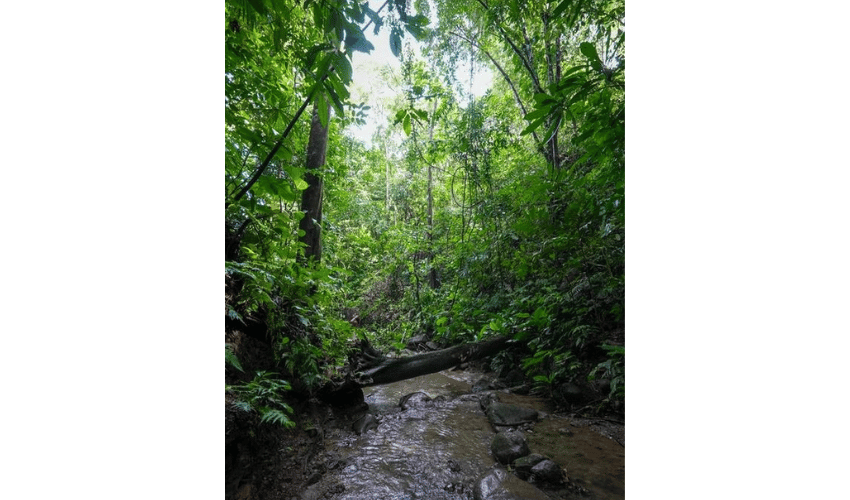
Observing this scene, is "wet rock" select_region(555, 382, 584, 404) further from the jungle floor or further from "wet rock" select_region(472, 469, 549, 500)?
"wet rock" select_region(472, 469, 549, 500)

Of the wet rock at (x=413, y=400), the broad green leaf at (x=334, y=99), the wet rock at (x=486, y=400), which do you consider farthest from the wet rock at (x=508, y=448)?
the broad green leaf at (x=334, y=99)

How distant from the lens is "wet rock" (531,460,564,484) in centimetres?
149

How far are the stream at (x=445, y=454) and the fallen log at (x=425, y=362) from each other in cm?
20

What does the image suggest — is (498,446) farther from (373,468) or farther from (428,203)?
(428,203)

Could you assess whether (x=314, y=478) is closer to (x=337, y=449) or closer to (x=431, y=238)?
(x=337, y=449)

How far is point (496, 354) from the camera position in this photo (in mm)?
3566

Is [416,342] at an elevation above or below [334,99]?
below

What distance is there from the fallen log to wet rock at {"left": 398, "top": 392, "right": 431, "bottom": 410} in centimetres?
31

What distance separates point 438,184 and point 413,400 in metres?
2.23

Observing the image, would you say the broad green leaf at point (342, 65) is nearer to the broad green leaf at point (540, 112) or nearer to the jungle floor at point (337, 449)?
the broad green leaf at point (540, 112)

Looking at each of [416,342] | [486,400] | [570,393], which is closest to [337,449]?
[486,400]

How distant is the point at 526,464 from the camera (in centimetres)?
161
